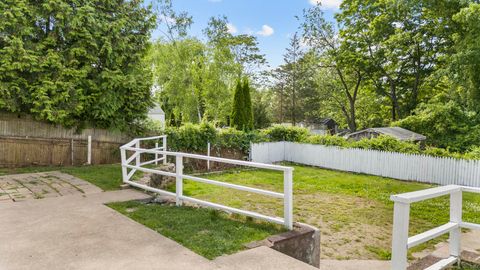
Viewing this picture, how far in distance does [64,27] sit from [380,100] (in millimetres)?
26907

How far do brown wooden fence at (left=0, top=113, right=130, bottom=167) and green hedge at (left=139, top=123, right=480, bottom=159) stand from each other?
194cm

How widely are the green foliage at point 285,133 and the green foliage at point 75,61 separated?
632 centimetres

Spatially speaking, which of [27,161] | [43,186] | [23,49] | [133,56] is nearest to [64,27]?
[23,49]

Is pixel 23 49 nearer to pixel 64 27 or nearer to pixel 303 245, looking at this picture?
pixel 64 27

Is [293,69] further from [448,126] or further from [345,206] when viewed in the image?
[345,206]

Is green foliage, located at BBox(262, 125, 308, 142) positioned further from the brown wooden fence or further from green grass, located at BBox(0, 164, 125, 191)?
green grass, located at BBox(0, 164, 125, 191)

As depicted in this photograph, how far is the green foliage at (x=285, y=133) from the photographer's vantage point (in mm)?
15219

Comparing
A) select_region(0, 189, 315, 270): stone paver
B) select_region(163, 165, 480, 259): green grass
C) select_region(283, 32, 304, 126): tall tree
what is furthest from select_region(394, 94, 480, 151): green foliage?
select_region(0, 189, 315, 270): stone paver

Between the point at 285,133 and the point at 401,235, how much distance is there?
1285 centimetres

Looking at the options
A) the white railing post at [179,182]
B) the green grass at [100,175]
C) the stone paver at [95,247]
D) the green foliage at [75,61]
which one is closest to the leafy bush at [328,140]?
the green foliage at [75,61]

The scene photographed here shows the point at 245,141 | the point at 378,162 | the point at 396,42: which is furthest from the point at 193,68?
the point at 378,162

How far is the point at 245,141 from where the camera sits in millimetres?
13672

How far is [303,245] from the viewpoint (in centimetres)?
387

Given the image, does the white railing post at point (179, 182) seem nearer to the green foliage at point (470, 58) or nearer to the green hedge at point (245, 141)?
the green hedge at point (245, 141)
